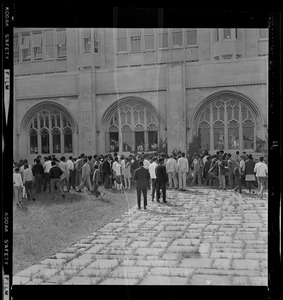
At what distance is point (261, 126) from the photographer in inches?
133

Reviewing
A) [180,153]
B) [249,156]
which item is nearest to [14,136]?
[180,153]

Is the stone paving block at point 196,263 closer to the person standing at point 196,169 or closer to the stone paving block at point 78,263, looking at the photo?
the person standing at point 196,169

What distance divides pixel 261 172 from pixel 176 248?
944 millimetres

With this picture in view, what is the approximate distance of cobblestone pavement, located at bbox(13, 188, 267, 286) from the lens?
3.35m

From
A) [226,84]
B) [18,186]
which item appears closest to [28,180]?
[18,186]

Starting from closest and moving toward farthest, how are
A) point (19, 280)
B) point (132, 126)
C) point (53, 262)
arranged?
point (19, 280)
point (53, 262)
point (132, 126)

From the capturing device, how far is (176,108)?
3576 mm

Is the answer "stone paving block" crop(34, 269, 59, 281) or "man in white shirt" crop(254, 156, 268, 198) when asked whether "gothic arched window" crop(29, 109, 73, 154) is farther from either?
"man in white shirt" crop(254, 156, 268, 198)

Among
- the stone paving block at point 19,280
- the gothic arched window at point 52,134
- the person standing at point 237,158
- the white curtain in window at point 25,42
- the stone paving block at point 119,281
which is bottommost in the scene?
the stone paving block at point 119,281

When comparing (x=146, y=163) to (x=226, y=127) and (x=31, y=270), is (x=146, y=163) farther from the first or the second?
(x=31, y=270)

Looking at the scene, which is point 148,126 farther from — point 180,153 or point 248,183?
point 248,183

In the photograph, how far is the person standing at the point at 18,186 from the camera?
11.0 feet

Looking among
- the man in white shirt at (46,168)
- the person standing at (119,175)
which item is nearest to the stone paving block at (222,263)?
the person standing at (119,175)

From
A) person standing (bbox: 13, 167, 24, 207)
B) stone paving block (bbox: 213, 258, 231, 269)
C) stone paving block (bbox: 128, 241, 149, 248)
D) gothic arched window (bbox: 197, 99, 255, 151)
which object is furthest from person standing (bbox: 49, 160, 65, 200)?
stone paving block (bbox: 213, 258, 231, 269)
